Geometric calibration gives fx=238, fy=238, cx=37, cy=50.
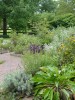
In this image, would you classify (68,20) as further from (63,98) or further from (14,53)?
(63,98)

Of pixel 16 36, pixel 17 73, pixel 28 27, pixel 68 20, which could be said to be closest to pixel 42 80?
pixel 17 73

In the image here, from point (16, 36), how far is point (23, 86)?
26.4 feet

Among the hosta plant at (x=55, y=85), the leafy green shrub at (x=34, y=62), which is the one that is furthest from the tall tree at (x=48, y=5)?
the hosta plant at (x=55, y=85)

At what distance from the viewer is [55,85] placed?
4.74m

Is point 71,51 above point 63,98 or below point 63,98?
above

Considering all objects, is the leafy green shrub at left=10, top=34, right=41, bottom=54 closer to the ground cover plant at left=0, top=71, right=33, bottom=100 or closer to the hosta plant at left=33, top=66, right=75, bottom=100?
the ground cover plant at left=0, top=71, right=33, bottom=100

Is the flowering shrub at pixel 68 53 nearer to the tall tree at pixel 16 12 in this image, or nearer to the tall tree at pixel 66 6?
the tall tree at pixel 16 12

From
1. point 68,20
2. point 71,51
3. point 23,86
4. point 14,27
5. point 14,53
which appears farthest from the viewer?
point 14,27

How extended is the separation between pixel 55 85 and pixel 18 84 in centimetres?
101

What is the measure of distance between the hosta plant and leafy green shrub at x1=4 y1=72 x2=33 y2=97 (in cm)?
38

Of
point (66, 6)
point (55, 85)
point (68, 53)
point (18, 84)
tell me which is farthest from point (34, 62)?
point (66, 6)

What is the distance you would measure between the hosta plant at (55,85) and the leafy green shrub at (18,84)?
377mm

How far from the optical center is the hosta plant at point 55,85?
4605mm

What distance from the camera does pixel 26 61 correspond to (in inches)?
238
